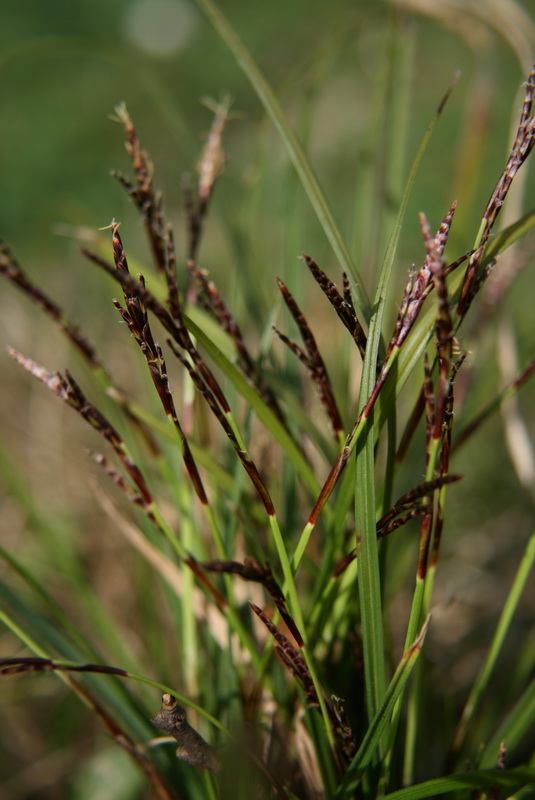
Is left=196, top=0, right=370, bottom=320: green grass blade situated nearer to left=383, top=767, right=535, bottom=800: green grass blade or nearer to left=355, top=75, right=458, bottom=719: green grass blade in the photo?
left=355, top=75, right=458, bottom=719: green grass blade

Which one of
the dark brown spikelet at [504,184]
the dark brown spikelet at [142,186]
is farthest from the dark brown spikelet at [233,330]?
the dark brown spikelet at [504,184]

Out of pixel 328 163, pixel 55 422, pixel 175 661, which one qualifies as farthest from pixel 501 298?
pixel 328 163

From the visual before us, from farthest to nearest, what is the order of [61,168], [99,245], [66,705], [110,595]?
[61,168], [110,595], [66,705], [99,245]

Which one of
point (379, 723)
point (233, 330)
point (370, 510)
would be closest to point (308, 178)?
point (233, 330)

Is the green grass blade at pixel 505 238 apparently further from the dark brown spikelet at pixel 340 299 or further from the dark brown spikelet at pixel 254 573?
the dark brown spikelet at pixel 254 573

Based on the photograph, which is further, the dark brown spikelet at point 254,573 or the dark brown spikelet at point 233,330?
the dark brown spikelet at point 233,330

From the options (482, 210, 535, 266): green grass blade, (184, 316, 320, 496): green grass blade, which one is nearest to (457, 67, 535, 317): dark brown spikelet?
(482, 210, 535, 266): green grass blade

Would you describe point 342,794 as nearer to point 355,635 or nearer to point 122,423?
point 355,635

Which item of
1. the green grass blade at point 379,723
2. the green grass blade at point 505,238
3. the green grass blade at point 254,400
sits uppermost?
the green grass blade at point 505,238

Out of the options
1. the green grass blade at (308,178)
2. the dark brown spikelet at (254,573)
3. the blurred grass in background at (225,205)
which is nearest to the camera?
the dark brown spikelet at (254,573)
